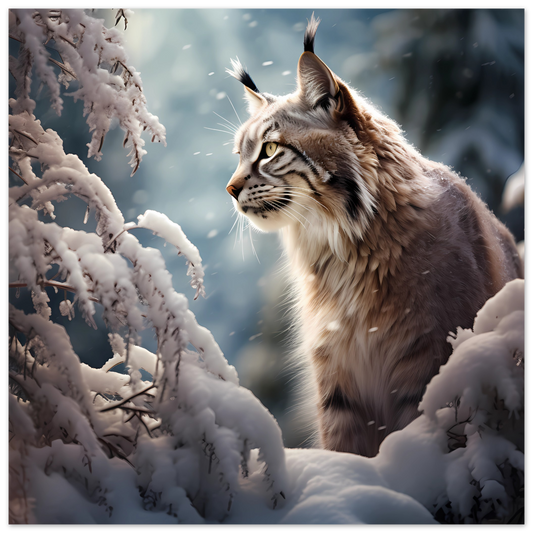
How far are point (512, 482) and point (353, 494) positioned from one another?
41 cm

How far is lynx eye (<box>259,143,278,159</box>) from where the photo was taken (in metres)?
1.53

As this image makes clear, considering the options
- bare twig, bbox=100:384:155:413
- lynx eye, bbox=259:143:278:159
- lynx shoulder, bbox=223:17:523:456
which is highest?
lynx eye, bbox=259:143:278:159

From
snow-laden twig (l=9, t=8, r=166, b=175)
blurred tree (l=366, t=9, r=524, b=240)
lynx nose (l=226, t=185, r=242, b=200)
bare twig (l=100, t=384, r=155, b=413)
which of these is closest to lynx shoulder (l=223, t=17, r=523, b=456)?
lynx nose (l=226, t=185, r=242, b=200)

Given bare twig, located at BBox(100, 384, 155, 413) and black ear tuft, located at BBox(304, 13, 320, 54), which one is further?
black ear tuft, located at BBox(304, 13, 320, 54)

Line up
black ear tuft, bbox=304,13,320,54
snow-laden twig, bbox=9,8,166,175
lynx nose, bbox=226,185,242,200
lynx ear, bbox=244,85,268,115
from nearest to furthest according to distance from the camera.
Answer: snow-laden twig, bbox=9,8,166,175 → black ear tuft, bbox=304,13,320,54 → lynx nose, bbox=226,185,242,200 → lynx ear, bbox=244,85,268,115

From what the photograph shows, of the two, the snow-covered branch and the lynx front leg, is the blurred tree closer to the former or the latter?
the lynx front leg

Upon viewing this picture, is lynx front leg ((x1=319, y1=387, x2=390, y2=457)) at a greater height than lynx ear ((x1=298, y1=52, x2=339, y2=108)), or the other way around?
lynx ear ((x1=298, y1=52, x2=339, y2=108))

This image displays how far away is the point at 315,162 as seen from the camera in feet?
4.81

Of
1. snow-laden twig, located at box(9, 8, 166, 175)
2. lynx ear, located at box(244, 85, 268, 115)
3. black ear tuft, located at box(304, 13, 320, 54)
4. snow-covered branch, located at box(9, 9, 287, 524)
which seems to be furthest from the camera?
lynx ear, located at box(244, 85, 268, 115)

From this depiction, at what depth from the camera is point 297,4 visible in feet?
4.74

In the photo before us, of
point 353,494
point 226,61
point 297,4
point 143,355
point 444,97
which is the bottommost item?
point 353,494

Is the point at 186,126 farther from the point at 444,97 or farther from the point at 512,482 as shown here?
the point at 512,482

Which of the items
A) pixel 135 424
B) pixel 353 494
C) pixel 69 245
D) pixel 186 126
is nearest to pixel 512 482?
pixel 353 494

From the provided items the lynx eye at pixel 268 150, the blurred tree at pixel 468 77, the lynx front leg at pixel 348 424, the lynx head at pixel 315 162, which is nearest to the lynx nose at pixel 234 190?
the lynx head at pixel 315 162
